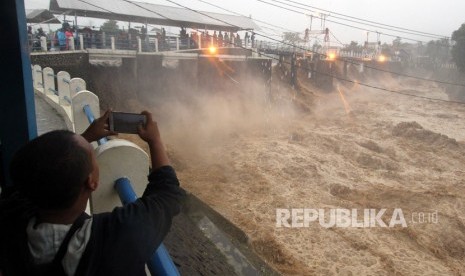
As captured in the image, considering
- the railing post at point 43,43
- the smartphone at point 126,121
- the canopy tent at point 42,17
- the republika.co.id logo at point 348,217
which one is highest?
the canopy tent at point 42,17

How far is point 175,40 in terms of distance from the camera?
23.0 metres

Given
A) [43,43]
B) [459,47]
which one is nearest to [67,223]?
[43,43]

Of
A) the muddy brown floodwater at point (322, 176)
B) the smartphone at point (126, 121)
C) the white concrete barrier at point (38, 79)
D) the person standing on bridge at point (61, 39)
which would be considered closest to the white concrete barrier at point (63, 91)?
the white concrete barrier at point (38, 79)

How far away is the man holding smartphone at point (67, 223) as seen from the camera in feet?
3.72

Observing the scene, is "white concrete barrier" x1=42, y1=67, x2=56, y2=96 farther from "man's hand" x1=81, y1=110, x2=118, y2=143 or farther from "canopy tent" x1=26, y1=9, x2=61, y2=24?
"canopy tent" x1=26, y1=9, x2=61, y2=24

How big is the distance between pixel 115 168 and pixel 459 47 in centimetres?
5033

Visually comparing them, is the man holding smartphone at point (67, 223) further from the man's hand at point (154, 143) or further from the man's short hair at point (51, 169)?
the man's hand at point (154, 143)

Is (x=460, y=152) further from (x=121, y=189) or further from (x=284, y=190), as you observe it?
(x=121, y=189)

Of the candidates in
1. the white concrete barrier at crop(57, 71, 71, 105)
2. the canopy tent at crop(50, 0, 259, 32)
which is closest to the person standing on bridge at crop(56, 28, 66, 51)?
the canopy tent at crop(50, 0, 259, 32)

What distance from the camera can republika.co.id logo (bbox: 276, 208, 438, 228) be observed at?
11.5m

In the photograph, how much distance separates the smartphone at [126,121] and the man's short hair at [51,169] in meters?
0.42

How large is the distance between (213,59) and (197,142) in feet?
20.7

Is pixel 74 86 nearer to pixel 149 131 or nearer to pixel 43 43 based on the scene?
pixel 149 131

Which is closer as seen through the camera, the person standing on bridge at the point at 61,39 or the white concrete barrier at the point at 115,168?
the white concrete barrier at the point at 115,168
